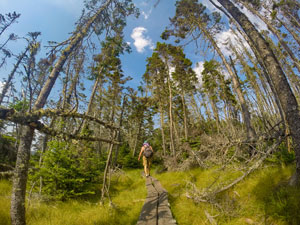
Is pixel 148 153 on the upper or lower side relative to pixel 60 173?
upper

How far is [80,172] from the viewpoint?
594cm

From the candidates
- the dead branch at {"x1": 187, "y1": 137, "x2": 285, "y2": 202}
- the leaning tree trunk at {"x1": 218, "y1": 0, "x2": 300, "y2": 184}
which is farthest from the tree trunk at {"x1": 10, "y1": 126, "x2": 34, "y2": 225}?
the leaning tree trunk at {"x1": 218, "y1": 0, "x2": 300, "y2": 184}

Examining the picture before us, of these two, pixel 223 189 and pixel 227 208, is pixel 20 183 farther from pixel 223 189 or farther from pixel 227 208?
pixel 223 189

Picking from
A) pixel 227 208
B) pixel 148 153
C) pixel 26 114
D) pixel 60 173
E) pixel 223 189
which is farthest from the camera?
pixel 148 153

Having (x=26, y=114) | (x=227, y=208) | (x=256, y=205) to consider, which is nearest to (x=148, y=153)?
(x=227, y=208)

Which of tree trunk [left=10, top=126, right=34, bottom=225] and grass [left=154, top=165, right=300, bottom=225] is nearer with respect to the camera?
grass [left=154, top=165, right=300, bottom=225]

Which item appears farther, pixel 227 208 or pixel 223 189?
pixel 223 189

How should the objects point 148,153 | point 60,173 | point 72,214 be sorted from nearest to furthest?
point 72,214, point 60,173, point 148,153

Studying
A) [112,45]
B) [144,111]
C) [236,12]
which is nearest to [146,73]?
[144,111]

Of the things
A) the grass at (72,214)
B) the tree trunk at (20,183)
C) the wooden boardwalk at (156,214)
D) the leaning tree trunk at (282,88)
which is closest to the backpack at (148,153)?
the grass at (72,214)

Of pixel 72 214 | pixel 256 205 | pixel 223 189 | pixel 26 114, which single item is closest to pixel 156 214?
pixel 223 189

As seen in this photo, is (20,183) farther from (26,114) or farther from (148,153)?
(148,153)

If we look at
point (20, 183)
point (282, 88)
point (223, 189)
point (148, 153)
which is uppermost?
point (282, 88)

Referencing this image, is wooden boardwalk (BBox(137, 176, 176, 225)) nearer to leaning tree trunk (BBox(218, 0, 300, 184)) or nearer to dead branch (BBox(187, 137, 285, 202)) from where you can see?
dead branch (BBox(187, 137, 285, 202))
